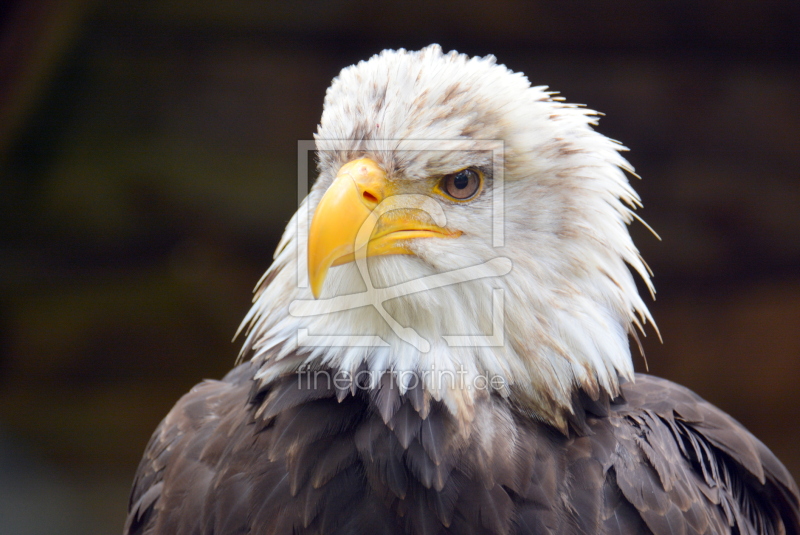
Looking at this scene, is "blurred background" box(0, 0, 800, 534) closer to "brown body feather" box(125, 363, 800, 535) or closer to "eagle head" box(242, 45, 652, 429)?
"eagle head" box(242, 45, 652, 429)

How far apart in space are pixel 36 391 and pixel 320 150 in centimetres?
343

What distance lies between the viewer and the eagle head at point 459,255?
145 cm

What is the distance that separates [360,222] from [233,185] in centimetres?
262

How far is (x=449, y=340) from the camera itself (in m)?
1.47

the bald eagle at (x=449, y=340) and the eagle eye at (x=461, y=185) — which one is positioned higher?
the eagle eye at (x=461, y=185)

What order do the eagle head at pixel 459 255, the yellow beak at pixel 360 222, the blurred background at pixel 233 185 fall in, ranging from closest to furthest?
the yellow beak at pixel 360 222
the eagle head at pixel 459 255
the blurred background at pixel 233 185

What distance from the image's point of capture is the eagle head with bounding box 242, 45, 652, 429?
145 cm

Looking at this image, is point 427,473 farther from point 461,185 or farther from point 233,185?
point 233,185

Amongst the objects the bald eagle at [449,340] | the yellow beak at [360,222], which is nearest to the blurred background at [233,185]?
the bald eagle at [449,340]

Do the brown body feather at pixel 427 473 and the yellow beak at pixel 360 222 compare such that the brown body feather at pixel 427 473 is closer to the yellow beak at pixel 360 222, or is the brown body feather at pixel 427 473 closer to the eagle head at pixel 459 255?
the eagle head at pixel 459 255

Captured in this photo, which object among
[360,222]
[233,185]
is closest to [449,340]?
[360,222]

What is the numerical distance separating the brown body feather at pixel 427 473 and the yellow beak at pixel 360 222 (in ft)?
1.06

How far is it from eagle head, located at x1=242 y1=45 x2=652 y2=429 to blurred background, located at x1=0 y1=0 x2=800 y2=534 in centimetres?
227

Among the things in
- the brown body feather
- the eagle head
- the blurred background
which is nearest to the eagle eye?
the eagle head
